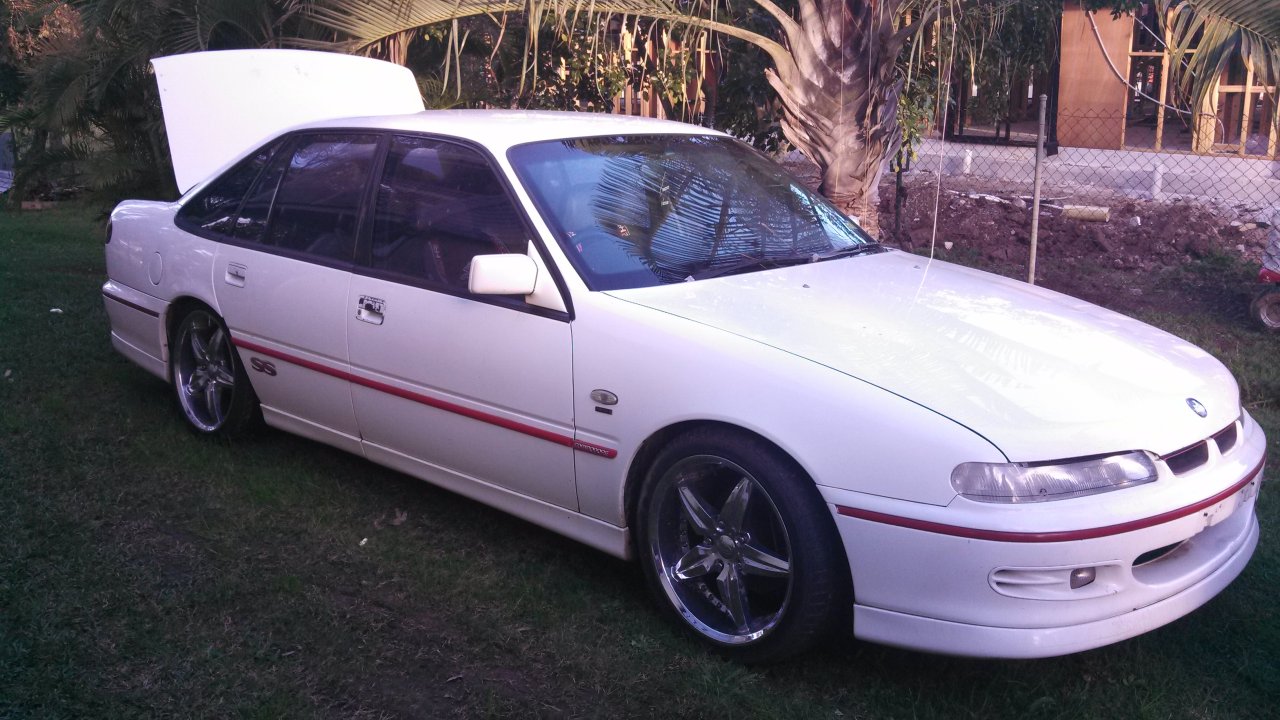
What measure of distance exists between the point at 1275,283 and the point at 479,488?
5.39 meters

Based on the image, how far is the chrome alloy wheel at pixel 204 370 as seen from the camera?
17.5 ft

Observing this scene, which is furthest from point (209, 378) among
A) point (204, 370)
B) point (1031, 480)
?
point (1031, 480)

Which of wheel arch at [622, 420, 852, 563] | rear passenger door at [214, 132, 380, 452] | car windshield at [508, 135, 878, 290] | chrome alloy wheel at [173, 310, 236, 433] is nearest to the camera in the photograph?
wheel arch at [622, 420, 852, 563]

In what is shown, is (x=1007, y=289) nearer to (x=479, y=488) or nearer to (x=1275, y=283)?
(x=479, y=488)

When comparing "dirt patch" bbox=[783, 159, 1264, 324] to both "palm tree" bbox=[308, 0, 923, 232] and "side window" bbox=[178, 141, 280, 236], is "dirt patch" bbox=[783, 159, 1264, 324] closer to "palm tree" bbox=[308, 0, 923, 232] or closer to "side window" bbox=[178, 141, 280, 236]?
"palm tree" bbox=[308, 0, 923, 232]

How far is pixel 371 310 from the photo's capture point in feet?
14.3

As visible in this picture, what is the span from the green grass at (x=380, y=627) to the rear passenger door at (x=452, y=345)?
37 centimetres

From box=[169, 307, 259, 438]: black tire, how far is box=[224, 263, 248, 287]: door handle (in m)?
0.26

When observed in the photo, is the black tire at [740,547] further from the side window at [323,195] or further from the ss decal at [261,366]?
the ss decal at [261,366]

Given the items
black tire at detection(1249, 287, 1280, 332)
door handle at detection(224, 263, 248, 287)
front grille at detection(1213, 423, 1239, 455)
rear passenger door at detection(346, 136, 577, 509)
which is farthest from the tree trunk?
front grille at detection(1213, 423, 1239, 455)

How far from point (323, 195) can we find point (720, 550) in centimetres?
241

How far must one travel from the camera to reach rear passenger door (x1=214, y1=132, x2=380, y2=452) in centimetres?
459

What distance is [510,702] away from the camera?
3.33 metres

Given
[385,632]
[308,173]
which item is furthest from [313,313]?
[385,632]
